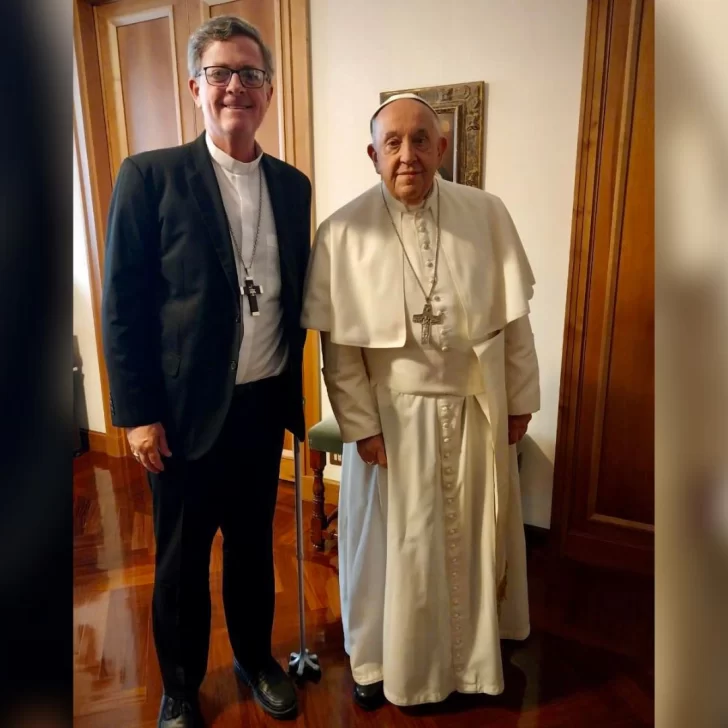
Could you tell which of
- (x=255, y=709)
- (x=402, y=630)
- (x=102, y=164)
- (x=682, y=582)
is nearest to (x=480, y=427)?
(x=402, y=630)

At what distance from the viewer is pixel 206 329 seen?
1.29 m

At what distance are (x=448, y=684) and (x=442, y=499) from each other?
536 millimetres

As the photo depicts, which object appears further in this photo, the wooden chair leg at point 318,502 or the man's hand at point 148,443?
the wooden chair leg at point 318,502

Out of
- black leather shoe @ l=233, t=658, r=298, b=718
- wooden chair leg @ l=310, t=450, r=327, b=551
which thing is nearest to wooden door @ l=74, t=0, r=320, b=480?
wooden chair leg @ l=310, t=450, r=327, b=551

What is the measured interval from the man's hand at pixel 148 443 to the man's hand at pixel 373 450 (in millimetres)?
483

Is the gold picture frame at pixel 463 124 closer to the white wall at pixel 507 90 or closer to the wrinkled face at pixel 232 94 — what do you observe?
the white wall at pixel 507 90

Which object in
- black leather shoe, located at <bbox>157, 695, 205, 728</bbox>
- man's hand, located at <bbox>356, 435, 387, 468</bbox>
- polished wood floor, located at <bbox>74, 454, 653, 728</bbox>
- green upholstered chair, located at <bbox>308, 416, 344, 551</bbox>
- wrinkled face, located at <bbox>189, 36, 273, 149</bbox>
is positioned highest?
wrinkled face, located at <bbox>189, 36, 273, 149</bbox>

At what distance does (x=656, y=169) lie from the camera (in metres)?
0.36

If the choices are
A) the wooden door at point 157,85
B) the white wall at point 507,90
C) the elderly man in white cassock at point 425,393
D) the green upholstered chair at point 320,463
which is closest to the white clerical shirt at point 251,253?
the elderly man in white cassock at point 425,393

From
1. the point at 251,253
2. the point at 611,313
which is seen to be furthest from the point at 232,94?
the point at 611,313

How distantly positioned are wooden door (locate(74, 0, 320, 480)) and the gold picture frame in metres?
0.58

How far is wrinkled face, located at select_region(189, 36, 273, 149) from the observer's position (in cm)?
126

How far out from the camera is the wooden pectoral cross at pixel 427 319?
1449 mm

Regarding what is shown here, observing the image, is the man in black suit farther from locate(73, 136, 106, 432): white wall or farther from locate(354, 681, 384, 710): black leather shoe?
locate(73, 136, 106, 432): white wall
